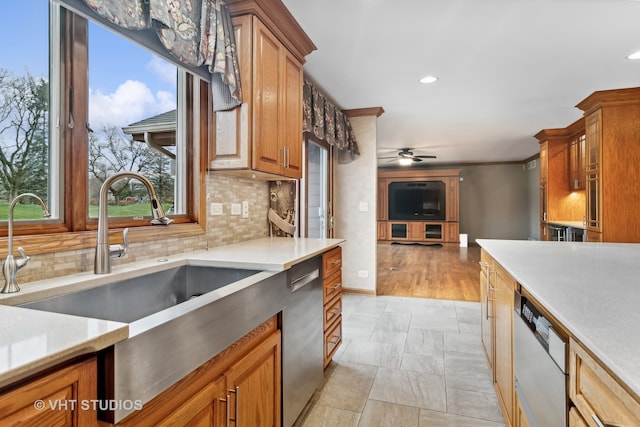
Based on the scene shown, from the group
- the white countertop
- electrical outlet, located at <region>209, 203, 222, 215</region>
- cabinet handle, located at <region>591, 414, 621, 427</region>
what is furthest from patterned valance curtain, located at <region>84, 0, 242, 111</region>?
cabinet handle, located at <region>591, 414, 621, 427</region>

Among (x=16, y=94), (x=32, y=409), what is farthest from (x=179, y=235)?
(x=32, y=409)

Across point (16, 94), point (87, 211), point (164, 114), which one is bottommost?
point (87, 211)

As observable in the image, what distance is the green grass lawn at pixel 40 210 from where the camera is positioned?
1115mm

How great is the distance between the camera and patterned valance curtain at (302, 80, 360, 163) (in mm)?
3033

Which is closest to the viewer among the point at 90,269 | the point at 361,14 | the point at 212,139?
the point at 90,269

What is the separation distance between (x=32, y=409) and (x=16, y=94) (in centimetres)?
114

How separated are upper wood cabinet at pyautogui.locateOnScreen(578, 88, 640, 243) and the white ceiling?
0.34m

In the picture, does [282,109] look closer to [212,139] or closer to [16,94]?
[212,139]

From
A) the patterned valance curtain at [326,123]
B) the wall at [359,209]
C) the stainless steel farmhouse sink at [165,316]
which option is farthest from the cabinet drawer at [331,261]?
the wall at [359,209]

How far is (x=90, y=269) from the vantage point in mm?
1279

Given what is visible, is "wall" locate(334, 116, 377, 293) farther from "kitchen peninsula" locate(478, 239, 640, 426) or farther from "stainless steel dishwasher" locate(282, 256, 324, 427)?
"kitchen peninsula" locate(478, 239, 640, 426)

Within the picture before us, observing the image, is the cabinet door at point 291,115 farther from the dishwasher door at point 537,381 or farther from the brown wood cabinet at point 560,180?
the brown wood cabinet at point 560,180

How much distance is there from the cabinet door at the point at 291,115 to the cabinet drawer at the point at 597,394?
176cm

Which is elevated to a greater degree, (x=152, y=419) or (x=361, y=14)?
(x=361, y=14)
